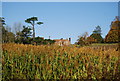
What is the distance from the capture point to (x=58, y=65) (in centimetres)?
572

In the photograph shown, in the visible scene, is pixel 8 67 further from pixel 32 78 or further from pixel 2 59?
pixel 32 78

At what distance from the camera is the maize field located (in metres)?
5.55

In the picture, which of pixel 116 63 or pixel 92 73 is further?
pixel 116 63

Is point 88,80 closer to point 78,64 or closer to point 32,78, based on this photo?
point 78,64

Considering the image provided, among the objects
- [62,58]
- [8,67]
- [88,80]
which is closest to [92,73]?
[88,80]

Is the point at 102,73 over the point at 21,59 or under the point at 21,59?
under

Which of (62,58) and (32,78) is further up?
(62,58)

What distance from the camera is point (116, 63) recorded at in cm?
626

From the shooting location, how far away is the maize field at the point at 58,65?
5.55m

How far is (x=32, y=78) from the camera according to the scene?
5.57m

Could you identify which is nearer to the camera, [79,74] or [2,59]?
[79,74]

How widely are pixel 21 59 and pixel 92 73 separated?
244 centimetres

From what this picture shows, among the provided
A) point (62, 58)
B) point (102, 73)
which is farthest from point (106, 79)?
point (62, 58)

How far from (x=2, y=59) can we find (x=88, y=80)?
10.00 ft
